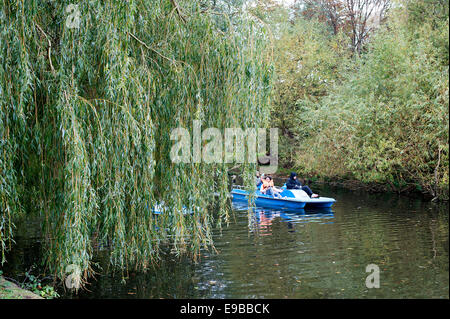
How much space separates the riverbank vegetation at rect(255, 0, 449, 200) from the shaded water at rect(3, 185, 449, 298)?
305 centimetres

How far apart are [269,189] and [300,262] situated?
26.9ft

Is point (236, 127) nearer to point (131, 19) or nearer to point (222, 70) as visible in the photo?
point (222, 70)

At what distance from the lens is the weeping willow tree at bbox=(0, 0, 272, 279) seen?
16.6 feet

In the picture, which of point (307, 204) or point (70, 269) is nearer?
point (70, 269)

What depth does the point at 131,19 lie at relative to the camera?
5652mm

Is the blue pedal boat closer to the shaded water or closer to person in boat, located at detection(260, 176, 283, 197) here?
person in boat, located at detection(260, 176, 283, 197)

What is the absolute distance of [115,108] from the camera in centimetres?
542

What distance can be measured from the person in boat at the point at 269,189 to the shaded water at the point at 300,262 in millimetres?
2906

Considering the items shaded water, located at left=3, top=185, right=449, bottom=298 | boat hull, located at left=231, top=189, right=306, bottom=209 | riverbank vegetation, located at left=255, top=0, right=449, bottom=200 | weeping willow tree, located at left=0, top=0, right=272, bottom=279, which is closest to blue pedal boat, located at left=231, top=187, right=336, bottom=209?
boat hull, located at left=231, top=189, right=306, bottom=209

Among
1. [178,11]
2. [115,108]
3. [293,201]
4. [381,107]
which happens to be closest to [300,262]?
[115,108]

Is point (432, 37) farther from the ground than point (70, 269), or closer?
farther from the ground

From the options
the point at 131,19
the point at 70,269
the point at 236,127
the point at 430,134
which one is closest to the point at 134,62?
the point at 131,19
